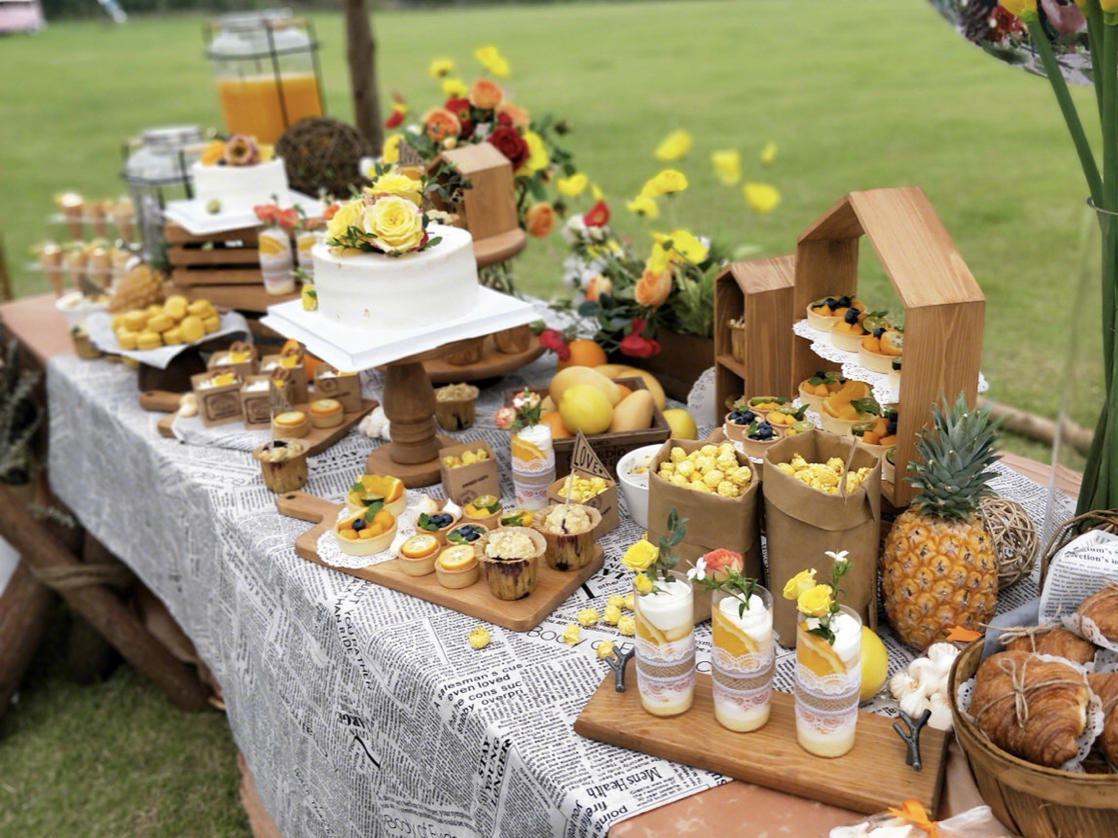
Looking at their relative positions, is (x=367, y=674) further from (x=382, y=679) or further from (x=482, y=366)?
(x=482, y=366)

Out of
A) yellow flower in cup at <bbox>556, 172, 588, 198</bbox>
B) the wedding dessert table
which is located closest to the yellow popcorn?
the wedding dessert table

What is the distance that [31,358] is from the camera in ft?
8.34

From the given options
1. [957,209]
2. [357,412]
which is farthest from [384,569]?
[957,209]

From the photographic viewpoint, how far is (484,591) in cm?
131

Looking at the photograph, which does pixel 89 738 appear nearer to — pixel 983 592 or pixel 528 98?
pixel 983 592

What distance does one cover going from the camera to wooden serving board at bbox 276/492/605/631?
1.26 metres

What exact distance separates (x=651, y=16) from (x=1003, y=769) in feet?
46.7

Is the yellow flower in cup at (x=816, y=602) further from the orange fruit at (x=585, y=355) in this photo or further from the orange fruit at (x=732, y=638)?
the orange fruit at (x=585, y=355)

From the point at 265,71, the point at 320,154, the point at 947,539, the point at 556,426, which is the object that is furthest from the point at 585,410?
the point at 265,71

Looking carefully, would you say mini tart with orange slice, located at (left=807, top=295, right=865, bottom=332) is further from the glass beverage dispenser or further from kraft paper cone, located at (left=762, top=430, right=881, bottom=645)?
the glass beverage dispenser

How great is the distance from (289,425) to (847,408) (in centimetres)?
98

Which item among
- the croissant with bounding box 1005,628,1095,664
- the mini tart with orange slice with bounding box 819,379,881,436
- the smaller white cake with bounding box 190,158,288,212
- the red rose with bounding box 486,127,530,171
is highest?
the red rose with bounding box 486,127,530,171

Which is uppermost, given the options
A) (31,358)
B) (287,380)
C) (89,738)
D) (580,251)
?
(580,251)

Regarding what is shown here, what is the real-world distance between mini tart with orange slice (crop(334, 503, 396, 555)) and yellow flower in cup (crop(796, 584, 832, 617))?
680 millimetres
